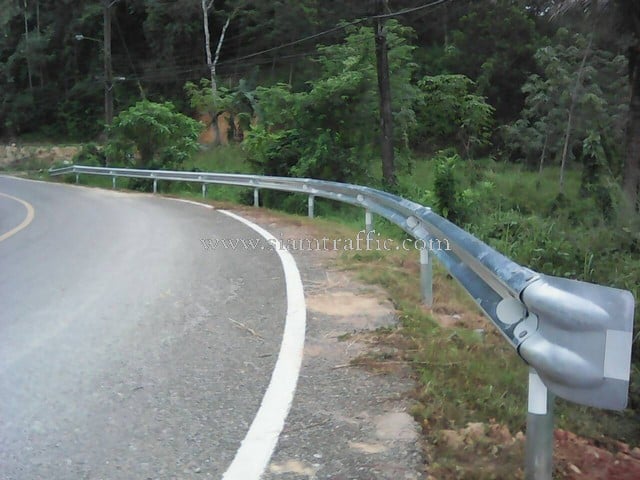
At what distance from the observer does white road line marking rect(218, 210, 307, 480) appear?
11.1ft

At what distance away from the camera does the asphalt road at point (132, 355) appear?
11.8ft

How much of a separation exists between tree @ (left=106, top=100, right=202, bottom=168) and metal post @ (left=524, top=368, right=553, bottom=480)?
89.3 ft

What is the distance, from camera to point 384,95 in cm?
1906

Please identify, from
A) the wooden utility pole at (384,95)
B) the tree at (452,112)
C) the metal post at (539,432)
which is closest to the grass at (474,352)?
the metal post at (539,432)

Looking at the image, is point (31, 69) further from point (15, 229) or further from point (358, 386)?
point (358, 386)

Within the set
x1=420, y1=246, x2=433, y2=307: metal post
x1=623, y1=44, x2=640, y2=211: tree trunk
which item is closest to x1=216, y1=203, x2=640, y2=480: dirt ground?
x1=420, y1=246, x2=433, y2=307: metal post

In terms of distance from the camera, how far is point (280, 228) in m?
12.9

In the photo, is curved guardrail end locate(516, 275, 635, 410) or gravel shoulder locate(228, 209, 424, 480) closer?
curved guardrail end locate(516, 275, 635, 410)

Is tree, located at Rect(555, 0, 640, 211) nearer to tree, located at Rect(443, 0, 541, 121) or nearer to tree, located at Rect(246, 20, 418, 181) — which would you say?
tree, located at Rect(246, 20, 418, 181)

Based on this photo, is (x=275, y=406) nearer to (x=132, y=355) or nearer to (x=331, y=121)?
(x=132, y=355)

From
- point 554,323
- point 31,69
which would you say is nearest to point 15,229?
point 554,323

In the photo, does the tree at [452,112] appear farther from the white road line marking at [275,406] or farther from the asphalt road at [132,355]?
the white road line marking at [275,406]

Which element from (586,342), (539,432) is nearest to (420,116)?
(539,432)

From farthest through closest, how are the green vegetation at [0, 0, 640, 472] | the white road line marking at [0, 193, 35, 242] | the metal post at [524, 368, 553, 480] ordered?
the white road line marking at [0, 193, 35, 242] → the green vegetation at [0, 0, 640, 472] → the metal post at [524, 368, 553, 480]
